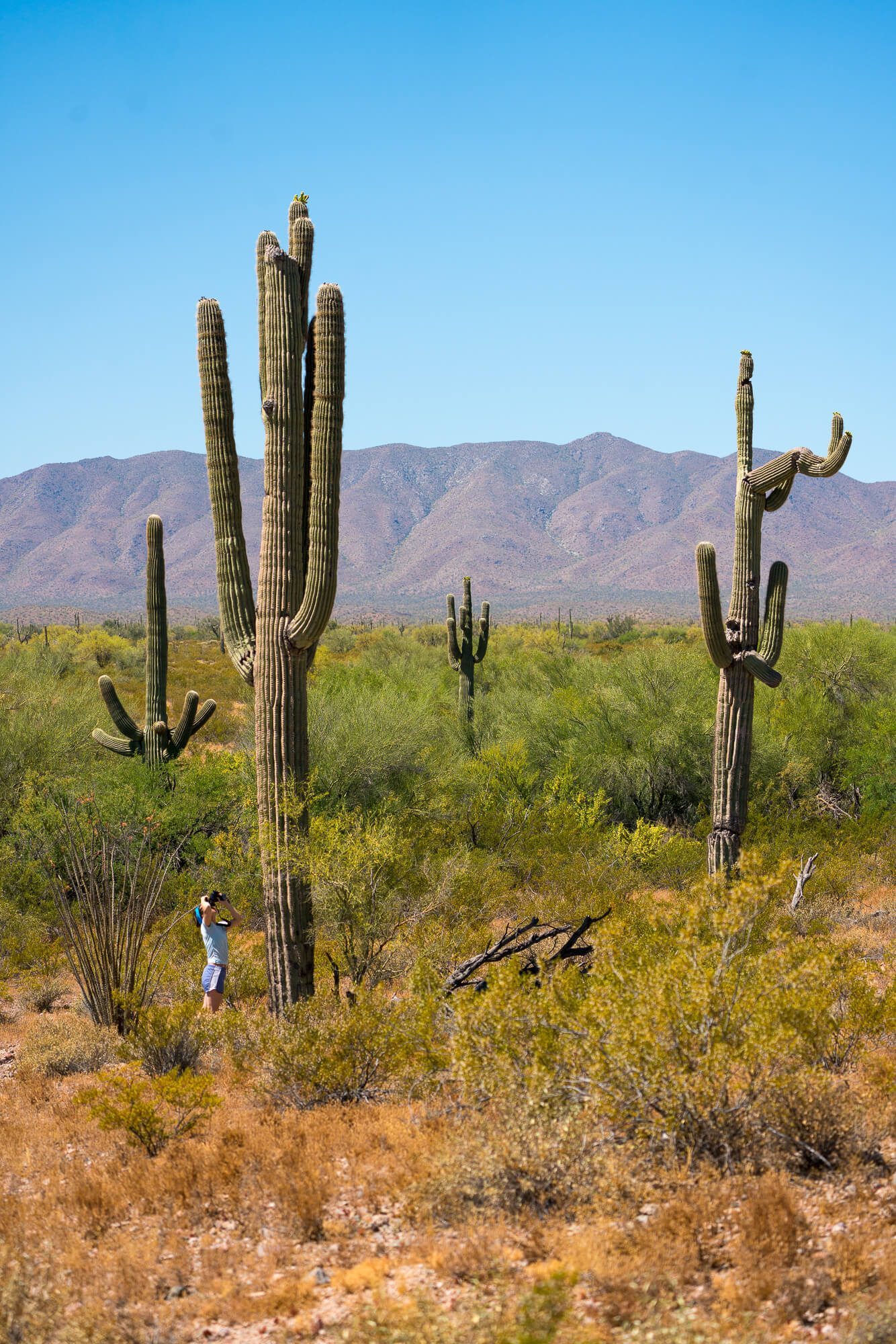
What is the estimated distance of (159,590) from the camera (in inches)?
540

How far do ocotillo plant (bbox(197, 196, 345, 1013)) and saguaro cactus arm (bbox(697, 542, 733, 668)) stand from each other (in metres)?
4.45

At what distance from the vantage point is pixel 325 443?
825 cm

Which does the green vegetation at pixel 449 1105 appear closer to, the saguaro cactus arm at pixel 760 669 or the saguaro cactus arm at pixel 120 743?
the saguaro cactus arm at pixel 120 743

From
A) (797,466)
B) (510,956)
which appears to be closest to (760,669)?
(797,466)

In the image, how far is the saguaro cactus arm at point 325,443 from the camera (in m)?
8.14

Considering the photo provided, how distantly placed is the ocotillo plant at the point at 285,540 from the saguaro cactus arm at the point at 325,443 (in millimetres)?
11

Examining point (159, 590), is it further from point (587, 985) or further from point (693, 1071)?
point (693, 1071)

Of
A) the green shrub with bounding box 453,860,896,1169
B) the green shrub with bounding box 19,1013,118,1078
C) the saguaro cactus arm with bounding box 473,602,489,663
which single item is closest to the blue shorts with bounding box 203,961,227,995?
the green shrub with bounding box 19,1013,118,1078

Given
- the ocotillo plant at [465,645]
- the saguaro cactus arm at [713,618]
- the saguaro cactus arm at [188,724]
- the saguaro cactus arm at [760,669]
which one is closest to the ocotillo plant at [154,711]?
the saguaro cactus arm at [188,724]

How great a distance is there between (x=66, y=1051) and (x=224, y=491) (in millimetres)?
4665

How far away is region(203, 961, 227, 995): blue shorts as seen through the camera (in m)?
8.87

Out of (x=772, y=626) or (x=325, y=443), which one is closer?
(x=325, y=443)

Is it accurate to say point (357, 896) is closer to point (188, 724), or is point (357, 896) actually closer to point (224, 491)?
point (224, 491)

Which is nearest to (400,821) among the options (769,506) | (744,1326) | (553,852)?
(553,852)
